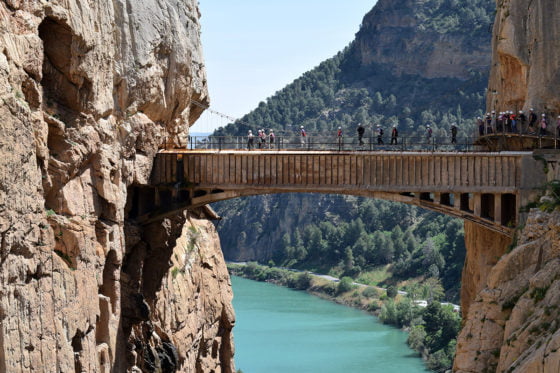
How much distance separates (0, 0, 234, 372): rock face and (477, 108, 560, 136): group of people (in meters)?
11.1

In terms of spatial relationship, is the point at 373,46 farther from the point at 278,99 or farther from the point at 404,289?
the point at 404,289

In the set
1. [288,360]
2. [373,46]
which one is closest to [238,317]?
[288,360]

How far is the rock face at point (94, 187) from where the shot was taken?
2516cm

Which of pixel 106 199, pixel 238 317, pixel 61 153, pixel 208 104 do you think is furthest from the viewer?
pixel 238 317

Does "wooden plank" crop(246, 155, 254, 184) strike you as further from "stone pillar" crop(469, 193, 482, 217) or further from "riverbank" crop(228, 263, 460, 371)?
"riverbank" crop(228, 263, 460, 371)

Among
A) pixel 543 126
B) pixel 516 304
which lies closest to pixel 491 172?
pixel 543 126

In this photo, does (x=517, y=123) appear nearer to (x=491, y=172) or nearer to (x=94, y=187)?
(x=491, y=172)

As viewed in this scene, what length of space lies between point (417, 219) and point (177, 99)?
101173 millimetres

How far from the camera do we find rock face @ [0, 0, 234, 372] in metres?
25.2

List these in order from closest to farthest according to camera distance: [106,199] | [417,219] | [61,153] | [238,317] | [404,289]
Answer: [61,153]
[106,199]
[238,317]
[404,289]
[417,219]

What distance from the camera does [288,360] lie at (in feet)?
254

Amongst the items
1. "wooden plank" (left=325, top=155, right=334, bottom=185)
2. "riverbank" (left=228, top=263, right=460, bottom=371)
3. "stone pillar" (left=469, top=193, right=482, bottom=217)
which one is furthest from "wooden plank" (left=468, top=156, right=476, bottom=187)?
"riverbank" (left=228, top=263, right=460, bottom=371)

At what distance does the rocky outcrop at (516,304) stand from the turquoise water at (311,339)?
139 feet

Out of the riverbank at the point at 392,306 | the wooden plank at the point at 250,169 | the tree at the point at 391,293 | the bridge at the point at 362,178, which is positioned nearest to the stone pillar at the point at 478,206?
the bridge at the point at 362,178
